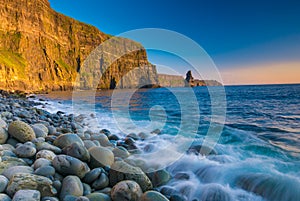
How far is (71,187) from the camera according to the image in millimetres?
3084

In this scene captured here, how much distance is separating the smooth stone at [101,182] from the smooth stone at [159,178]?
1.03m

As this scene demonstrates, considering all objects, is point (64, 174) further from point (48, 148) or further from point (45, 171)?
point (48, 148)

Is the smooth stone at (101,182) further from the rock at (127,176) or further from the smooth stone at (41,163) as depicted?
the smooth stone at (41,163)

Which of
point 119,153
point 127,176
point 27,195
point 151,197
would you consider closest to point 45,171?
point 27,195

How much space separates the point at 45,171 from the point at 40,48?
6616 centimetres

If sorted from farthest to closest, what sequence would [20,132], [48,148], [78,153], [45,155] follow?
[20,132] → [48,148] → [78,153] → [45,155]

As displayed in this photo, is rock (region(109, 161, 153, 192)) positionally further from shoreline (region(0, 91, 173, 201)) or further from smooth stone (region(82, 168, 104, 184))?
smooth stone (region(82, 168, 104, 184))

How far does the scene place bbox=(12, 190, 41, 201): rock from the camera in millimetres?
2555

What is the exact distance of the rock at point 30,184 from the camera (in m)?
2.78

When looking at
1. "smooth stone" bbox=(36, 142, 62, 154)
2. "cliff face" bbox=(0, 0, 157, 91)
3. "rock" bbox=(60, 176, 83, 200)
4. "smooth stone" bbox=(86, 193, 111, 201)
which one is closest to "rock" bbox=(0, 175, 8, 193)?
"rock" bbox=(60, 176, 83, 200)

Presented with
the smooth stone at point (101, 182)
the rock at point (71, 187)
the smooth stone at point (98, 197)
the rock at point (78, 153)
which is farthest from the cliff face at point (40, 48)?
the smooth stone at point (98, 197)

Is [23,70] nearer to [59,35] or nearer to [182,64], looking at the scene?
[59,35]

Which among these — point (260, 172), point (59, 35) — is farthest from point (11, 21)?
point (260, 172)

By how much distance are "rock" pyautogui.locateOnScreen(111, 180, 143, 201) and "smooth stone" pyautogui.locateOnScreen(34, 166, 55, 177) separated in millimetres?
999
